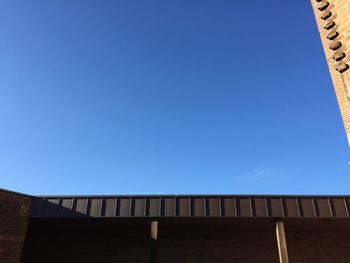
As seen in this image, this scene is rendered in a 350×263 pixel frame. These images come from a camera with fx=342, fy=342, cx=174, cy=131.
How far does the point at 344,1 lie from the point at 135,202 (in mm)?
11269

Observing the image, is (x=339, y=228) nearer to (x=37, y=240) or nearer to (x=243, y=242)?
(x=243, y=242)

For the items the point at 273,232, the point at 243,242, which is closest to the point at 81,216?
the point at 243,242

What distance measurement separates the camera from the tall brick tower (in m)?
7.41

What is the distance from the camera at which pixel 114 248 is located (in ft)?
61.0

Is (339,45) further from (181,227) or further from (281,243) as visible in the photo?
(181,227)

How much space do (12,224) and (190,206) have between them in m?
7.70

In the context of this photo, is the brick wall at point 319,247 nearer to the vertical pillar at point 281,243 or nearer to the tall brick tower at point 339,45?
the vertical pillar at point 281,243

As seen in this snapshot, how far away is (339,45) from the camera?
7.51 metres

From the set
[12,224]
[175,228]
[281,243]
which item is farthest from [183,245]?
[12,224]

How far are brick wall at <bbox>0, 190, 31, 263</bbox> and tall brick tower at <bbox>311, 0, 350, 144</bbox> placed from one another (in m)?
13.4

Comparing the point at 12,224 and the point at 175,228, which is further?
the point at 175,228

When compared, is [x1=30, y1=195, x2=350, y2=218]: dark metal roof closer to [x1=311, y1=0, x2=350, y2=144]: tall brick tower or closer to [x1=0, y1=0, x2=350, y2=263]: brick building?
[x1=0, y1=0, x2=350, y2=263]: brick building

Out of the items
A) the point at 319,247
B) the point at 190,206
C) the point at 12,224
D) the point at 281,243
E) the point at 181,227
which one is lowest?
the point at 281,243

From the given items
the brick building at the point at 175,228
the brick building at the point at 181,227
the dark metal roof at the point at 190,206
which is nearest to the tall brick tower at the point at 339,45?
the brick building at the point at 181,227
